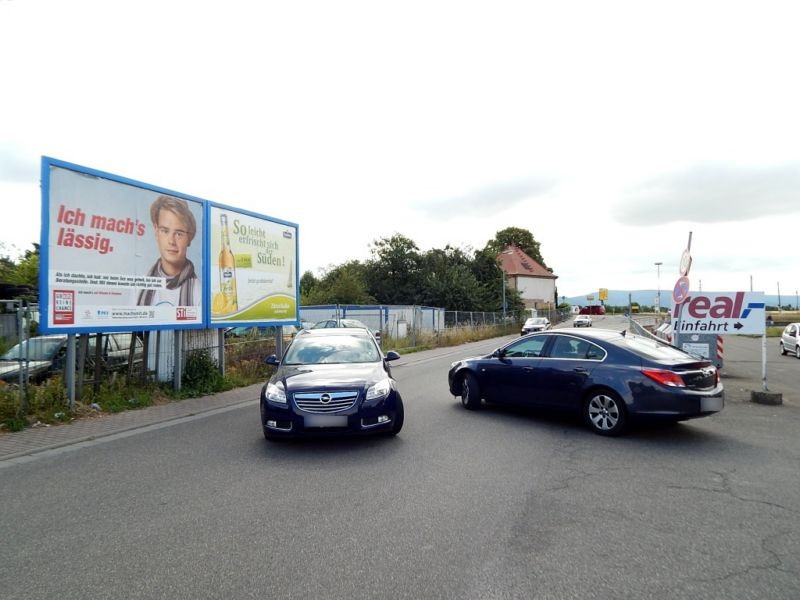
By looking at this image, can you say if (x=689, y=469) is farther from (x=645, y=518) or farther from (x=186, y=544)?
(x=186, y=544)

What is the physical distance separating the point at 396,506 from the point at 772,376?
47.8 feet

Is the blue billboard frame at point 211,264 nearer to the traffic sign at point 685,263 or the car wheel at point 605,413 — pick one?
the car wheel at point 605,413

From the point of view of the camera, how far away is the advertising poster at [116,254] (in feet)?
29.8

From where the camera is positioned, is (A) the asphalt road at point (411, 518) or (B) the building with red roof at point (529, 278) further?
(B) the building with red roof at point (529, 278)

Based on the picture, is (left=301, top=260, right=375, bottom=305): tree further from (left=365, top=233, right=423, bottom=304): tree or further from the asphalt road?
the asphalt road

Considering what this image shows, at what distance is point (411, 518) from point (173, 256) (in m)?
8.99

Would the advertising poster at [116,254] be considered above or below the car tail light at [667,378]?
above

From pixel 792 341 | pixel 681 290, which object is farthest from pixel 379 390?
pixel 792 341

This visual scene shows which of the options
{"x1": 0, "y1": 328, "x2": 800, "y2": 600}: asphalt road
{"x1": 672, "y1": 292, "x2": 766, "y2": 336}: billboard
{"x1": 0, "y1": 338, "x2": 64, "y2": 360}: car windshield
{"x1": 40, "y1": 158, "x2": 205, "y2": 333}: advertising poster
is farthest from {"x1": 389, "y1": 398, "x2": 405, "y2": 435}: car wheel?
{"x1": 672, "y1": 292, "x2": 766, "y2": 336}: billboard

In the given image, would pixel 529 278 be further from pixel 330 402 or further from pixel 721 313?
pixel 330 402

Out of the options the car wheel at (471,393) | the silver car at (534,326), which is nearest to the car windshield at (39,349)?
the car wheel at (471,393)

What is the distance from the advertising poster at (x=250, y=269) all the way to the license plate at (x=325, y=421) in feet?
22.6

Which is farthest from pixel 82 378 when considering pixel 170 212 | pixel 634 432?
pixel 634 432

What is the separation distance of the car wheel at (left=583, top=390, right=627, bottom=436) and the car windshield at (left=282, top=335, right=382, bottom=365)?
3.14 metres
